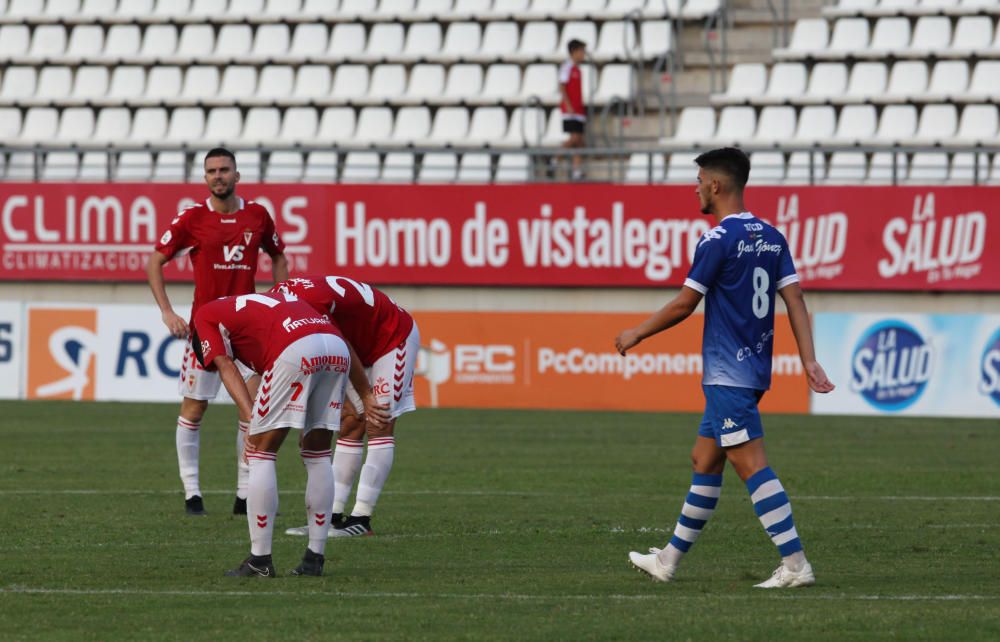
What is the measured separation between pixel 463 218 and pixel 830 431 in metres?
6.54

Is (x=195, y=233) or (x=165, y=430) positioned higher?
(x=195, y=233)

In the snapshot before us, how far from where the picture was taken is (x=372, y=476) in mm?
10953

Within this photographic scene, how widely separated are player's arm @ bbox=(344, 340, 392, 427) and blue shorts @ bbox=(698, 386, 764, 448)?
1.85 meters

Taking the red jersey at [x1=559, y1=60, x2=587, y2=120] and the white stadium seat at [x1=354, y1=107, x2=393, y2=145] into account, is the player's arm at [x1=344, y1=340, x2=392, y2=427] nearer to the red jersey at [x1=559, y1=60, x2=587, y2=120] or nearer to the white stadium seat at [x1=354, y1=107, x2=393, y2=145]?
the red jersey at [x1=559, y1=60, x2=587, y2=120]

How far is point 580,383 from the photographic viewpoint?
23.4 m

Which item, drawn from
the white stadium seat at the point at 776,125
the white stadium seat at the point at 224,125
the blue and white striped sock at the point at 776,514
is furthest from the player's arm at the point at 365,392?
the white stadium seat at the point at 224,125

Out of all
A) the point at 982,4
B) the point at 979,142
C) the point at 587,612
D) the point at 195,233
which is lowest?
the point at 587,612

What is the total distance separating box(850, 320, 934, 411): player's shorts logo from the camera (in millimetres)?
22234

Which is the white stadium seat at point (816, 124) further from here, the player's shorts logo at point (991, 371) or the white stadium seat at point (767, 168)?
the player's shorts logo at point (991, 371)

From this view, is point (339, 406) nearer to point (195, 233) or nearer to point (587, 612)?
point (587, 612)

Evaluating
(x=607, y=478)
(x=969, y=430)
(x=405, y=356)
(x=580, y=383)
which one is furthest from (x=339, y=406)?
(x=580, y=383)

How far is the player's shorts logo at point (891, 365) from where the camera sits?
22.2 metres

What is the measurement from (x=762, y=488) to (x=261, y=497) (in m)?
2.41

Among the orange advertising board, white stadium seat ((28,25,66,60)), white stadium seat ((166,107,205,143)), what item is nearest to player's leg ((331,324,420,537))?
the orange advertising board
